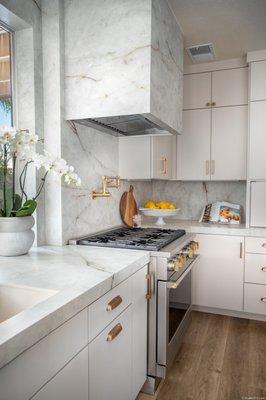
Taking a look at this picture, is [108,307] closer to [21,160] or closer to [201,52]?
[21,160]

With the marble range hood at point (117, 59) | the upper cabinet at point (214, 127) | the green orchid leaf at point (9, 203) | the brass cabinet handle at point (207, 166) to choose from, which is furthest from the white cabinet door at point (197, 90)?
the green orchid leaf at point (9, 203)

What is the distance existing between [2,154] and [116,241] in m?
0.85

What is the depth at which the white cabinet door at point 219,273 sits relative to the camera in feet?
9.11

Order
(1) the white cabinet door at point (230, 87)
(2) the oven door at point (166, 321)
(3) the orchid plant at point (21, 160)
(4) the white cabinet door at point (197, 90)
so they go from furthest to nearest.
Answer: (4) the white cabinet door at point (197, 90), (1) the white cabinet door at point (230, 87), (2) the oven door at point (166, 321), (3) the orchid plant at point (21, 160)

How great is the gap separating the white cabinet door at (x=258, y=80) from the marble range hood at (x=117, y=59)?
114 cm

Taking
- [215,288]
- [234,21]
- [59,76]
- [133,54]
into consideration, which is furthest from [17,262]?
[234,21]

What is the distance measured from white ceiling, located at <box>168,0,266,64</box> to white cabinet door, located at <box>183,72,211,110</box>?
1.10 ft

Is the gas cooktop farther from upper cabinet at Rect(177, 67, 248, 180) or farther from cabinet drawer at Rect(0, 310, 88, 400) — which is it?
upper cabinet at Rect(177, 67, 248, 180)

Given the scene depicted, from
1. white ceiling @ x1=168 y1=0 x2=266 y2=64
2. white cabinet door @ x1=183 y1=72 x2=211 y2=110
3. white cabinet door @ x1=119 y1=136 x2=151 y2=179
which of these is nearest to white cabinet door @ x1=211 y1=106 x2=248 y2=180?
white cabinet door @ x1=183 y1=72 x2=211 y2=110

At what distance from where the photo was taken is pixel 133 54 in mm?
1735

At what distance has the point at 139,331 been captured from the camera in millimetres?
1655

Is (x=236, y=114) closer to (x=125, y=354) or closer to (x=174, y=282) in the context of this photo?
(x=174, y=282)

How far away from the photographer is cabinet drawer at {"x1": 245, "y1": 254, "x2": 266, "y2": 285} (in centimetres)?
269

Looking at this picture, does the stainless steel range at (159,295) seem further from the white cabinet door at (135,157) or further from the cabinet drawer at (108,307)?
the white cabinet door at (135,157)
